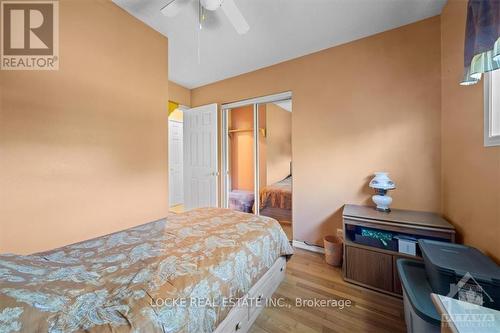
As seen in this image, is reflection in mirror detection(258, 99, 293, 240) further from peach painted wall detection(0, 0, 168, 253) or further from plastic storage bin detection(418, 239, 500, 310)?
plastic storage bin detection(418, 239, 500, 310)

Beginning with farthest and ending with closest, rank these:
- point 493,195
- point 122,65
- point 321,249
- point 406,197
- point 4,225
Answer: point 321,249 → point 406,197 → point 122,65 → point 4,225 → point 493,195

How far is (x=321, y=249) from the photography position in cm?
258

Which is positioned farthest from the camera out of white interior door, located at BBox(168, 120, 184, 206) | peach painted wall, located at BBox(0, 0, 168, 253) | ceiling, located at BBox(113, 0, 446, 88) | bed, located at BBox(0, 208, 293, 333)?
white interior door, located at BBox(168, 120, 184, 206)

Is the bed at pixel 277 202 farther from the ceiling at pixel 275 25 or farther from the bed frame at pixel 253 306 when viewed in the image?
the ceiling at pixel 275 25

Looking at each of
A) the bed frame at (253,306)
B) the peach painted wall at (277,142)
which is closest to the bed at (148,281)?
the bed frame at (253,306)

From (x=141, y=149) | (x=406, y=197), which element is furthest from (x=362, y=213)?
(x=141, y=149)

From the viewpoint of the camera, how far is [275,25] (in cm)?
211

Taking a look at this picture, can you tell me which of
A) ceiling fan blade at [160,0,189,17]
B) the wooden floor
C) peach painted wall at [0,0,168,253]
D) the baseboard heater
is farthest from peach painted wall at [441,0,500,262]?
peach painted wall at [0,0,168,253]

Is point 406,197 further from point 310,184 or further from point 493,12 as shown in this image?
point 493,12

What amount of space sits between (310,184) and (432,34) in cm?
204

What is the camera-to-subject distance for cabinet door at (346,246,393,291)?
176cm

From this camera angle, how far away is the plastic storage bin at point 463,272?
0.99 m

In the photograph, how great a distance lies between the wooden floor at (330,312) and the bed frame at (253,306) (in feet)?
0.26

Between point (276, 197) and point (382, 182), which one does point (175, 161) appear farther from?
point (382, 182)
